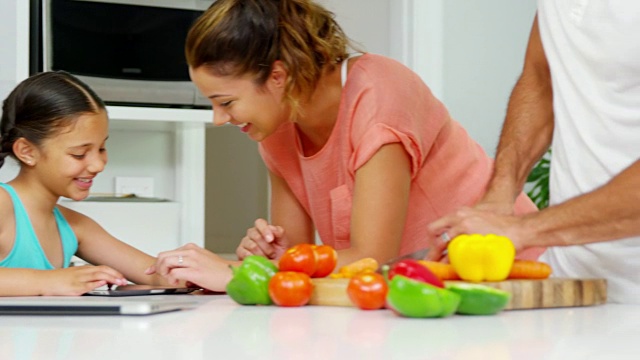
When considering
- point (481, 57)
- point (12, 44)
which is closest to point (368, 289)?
point (12, 44)

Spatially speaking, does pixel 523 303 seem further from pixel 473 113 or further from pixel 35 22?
pixel 473 113

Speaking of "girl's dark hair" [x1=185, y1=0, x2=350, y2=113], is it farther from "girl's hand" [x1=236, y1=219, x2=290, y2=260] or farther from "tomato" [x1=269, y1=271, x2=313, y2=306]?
"tomato" [x1=269, y1=271, x2=313, y2=306]

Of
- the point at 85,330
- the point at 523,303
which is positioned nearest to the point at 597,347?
the point at 523,303

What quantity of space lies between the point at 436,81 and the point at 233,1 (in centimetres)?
220

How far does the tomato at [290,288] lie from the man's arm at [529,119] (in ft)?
1.85

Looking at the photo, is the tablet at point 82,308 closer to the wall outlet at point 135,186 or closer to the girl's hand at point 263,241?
the girl's hand at point 263,241

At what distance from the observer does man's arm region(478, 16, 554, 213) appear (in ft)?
5.56

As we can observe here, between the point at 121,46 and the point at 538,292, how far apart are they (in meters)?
2.26

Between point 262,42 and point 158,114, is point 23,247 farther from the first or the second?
point 158,114

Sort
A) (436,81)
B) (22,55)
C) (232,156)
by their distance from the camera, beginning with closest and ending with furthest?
(22,55) < (436,81) < (232,156)

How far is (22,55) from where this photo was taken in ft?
9.68

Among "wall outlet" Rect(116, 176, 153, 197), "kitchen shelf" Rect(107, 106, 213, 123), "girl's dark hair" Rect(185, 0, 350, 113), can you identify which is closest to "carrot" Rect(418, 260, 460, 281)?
"girl's dark hair" Rect(185, 0, 350, 113)

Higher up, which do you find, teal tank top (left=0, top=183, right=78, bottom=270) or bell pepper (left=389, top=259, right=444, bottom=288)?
bell pepper (left=389, top=259, right=444, bottom=288)

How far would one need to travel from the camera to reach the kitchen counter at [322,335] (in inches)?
31.5
